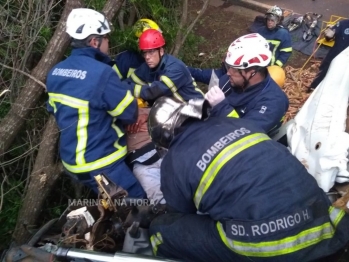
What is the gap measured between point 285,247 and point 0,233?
8.52 feet

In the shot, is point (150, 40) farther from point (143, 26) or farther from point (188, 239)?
point (188, 239)

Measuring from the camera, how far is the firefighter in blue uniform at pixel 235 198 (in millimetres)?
2174

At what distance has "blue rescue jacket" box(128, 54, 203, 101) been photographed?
156 inches

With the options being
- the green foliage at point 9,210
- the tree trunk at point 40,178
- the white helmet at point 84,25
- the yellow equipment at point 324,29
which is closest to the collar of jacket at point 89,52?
the white helmet at point 84,25

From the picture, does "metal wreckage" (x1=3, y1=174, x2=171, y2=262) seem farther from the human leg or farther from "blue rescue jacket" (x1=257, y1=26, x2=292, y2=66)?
"blue rescue jacket" (x1=257, y1=26, x2=292, y2=66)

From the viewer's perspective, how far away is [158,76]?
415 centimetres

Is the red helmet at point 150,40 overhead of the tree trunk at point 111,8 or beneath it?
beneath

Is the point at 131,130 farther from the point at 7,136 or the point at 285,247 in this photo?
the point at 285,247

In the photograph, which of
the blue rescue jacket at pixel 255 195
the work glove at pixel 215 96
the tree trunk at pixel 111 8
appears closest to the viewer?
the blue rescue jacket at pixel 255 195

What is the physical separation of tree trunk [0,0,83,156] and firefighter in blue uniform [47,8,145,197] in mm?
448

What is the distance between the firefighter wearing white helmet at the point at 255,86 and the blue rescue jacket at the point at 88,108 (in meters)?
0.86

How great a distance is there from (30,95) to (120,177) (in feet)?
3.69

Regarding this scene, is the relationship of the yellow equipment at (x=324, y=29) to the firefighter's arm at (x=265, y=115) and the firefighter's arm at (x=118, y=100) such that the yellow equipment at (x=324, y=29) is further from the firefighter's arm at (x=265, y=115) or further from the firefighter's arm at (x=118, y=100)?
the firefighter's arm at (x=118, y=100)

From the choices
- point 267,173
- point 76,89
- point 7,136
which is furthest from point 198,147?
point 7,136
